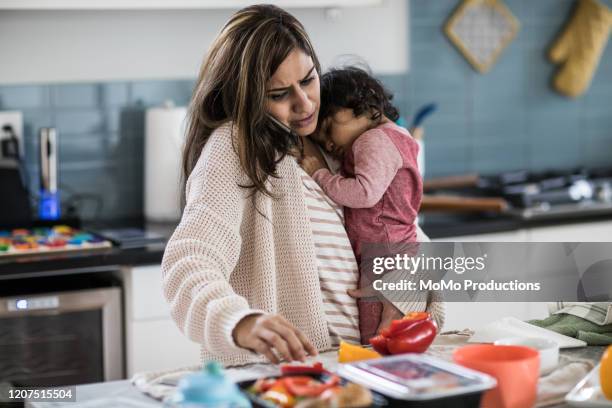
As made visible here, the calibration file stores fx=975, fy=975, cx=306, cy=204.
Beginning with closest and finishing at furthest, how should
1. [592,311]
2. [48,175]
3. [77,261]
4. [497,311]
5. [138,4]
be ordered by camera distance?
[592,311]
[497,311]
[77,261]
[138,4]
[48,175]

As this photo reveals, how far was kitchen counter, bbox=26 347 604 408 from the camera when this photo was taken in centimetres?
155

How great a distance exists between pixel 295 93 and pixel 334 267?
1.23 ft

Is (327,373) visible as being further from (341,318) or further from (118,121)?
(118,121)

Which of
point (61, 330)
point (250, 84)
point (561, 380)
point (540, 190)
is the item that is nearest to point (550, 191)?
point (540, 190)

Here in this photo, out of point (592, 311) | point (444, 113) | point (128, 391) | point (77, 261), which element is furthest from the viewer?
point (444, 113)

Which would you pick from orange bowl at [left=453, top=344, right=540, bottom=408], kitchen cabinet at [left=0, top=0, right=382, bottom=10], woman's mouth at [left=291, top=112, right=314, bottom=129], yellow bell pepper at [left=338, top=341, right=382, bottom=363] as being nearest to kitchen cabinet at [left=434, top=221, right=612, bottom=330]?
kitchen cabinet at [left=0, top=0, right=382, bottom=10]

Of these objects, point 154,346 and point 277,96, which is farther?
point 154,346

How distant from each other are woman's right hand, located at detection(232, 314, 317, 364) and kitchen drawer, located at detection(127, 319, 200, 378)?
4.66 ft

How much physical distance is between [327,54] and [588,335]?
205 centimetres

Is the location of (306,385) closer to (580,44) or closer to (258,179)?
(258,179)

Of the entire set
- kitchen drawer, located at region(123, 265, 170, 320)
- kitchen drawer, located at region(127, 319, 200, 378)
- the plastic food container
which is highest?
the plastic food container

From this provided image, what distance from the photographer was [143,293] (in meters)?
2.89

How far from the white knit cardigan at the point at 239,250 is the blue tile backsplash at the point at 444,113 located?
4.70 ft

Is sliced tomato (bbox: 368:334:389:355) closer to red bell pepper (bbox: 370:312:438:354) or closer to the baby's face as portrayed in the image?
red bell pepper (bbox: 370:312:438:354)
